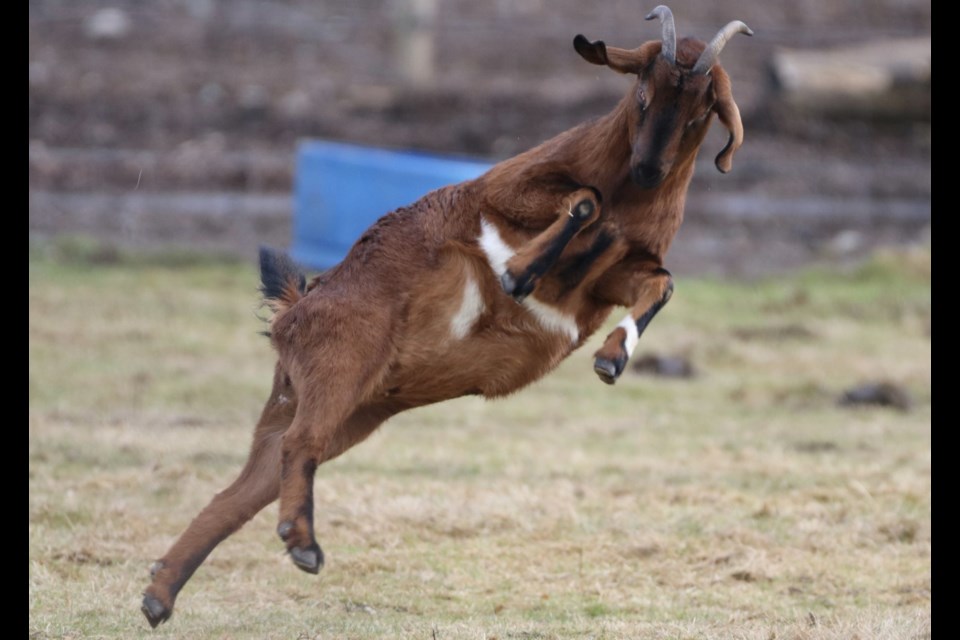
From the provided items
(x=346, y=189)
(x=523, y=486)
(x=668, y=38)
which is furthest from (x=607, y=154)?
(x=346, y=189)

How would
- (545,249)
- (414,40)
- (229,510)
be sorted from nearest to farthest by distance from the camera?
(545,249), (229,510), (414,40)

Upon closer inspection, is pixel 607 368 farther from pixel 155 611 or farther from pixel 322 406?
pixel 155 611

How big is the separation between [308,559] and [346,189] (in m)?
7.14

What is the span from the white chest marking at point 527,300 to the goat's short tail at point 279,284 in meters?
0.80

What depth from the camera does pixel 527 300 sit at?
5473mm

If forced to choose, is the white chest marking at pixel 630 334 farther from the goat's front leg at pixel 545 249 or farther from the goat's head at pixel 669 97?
the goat's head at pixel 669 97

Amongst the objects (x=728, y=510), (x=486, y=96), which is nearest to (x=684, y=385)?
(x=728, y=510)

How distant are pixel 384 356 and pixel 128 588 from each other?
1607 mm

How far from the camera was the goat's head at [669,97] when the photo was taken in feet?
17.1

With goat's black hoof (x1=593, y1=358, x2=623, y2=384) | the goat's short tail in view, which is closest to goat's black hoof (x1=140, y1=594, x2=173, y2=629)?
the goat's short tail

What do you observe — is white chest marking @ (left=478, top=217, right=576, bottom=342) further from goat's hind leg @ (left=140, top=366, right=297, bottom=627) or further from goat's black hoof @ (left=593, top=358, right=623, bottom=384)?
goat's hind leg @ (left=140, top=366, right=297, bottom=627)

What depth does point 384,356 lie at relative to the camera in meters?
5.48

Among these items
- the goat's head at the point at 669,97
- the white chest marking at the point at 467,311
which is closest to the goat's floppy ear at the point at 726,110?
the goat's head at the point at 669,97

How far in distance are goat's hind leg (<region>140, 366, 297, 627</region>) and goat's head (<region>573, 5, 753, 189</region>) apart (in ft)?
5.34
